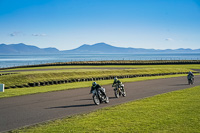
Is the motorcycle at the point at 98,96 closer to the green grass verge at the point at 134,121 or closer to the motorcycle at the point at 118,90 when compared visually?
the green grass verge at the point at 134,121

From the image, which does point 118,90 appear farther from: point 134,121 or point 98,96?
point 134,121

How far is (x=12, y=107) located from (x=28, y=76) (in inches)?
724

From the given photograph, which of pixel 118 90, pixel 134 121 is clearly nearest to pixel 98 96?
pixel 118 90

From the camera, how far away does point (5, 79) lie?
1321 inches

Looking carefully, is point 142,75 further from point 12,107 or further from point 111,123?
point 111,123

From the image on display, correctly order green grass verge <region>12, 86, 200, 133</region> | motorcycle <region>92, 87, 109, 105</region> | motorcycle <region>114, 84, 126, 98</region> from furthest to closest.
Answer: motorcycle <region>114, 84, 126, 98</region>
motorcycle <region>92, 87, 109, 105</region>
green grass verge <region>12, 86, 200, 133</region>

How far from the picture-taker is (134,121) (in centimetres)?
1295

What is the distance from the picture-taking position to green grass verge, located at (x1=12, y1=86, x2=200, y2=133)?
11461 mm

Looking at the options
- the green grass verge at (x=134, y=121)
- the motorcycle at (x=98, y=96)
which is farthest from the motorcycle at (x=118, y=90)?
the green grass verge at (x=134, y=121)

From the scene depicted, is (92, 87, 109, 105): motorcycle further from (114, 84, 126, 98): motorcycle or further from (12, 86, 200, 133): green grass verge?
(114, 84, 126, 98): motorcycle

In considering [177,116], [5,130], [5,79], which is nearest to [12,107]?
[5,130]

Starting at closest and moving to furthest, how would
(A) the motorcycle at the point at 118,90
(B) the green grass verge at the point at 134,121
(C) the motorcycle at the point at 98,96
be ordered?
1. (B) the green grass verge at the point at 134,121
2. (C) the motorcycle at the point at 98,96
3. (A) the motorcycle at the point at 118,90

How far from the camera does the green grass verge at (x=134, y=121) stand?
37.6 feet

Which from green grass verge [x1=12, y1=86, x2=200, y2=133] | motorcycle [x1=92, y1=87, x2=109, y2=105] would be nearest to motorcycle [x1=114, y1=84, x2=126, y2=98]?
motorcycle [x1=92, y1=87, x2=109, y2=105]
